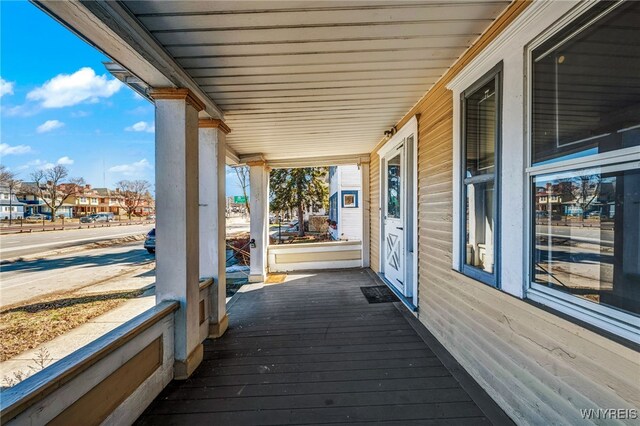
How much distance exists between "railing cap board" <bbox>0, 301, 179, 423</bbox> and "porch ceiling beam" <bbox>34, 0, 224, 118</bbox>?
1.64 m

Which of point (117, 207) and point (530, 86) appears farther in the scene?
point (117, 207)

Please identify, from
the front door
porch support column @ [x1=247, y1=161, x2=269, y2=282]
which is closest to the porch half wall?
the front door

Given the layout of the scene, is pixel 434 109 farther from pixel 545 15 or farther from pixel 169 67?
pixel 169 67

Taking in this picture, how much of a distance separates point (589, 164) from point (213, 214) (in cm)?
295

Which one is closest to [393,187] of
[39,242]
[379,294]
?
[379,294]

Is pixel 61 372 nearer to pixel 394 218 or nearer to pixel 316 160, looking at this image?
pixel 394 218

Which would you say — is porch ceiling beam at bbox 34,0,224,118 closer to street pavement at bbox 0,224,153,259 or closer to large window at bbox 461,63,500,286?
large window at bbox 461,63,500,286

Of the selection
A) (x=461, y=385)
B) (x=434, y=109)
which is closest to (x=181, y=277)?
(x=461, y=385)

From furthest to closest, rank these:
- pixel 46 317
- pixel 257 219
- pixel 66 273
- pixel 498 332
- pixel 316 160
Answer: pixel 66 273 < pixel 316 160 < pixel 257 219 < pixel 46 317 < pixel 498 332

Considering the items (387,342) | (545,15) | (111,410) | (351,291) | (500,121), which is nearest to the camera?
(545,15)

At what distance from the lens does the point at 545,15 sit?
135 cm

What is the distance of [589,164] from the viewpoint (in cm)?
120

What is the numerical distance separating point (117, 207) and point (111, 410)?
73.9m

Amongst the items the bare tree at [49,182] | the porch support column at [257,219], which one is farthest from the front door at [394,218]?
the bare tree at [49,182]
